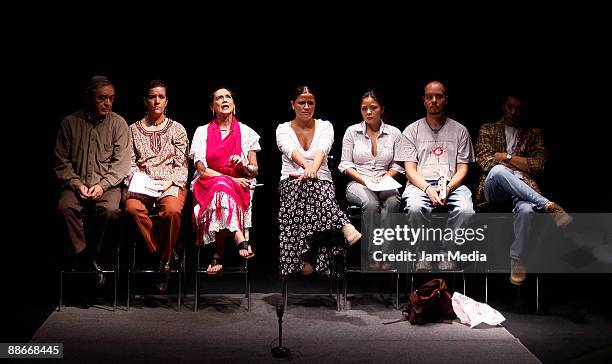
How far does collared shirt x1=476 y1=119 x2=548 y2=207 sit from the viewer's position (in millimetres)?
5484

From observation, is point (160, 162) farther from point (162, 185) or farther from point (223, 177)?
point (223, 177)

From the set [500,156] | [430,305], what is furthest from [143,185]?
[500,156]

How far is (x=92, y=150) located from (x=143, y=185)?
453mm

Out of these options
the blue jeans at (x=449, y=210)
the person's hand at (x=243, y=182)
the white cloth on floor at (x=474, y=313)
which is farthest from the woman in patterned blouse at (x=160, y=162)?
the white cloth on floor at (x=474, y=313)

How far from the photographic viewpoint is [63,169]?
527 centimetres

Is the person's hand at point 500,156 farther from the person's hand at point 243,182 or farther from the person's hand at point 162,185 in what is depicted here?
the person's hand at point 162,185

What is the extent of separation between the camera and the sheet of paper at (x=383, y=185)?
5.36 m

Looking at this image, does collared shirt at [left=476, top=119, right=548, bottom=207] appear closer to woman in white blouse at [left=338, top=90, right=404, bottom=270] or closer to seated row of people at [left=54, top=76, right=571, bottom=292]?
seated row of people at [left=54, top=76, right=571, bottom=292]

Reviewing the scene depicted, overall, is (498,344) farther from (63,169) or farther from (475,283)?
(63,169)

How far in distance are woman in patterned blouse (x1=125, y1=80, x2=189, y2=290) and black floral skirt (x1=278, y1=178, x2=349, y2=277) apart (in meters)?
0.73

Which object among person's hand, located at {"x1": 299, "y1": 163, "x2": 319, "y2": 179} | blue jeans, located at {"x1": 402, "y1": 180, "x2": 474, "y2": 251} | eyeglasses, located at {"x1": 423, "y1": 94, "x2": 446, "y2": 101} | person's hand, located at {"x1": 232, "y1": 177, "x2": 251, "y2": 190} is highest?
eyeglasses, located at {"x1": 423, "y1": 94, "x2": 446, "y2": 101}

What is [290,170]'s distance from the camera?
5.45 metres

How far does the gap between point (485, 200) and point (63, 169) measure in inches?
115

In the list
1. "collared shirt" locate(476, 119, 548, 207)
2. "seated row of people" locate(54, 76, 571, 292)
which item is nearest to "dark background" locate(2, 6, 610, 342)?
"collared shirt" locate(476, 119, 548, 207)
